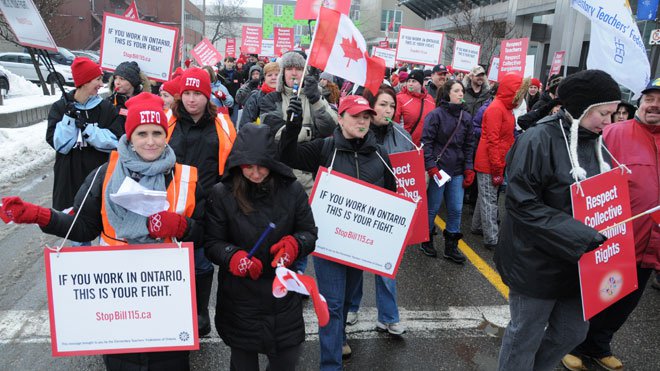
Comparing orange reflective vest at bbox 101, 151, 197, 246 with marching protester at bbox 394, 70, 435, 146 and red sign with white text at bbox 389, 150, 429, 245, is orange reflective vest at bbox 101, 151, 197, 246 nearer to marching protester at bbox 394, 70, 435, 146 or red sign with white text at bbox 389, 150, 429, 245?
red sign with white text at bbox 389, 150, 429, 245

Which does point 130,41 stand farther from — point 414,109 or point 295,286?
point 295,286

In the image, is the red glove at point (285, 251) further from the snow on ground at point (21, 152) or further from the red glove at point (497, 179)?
the snow on ground at point (21, 152)

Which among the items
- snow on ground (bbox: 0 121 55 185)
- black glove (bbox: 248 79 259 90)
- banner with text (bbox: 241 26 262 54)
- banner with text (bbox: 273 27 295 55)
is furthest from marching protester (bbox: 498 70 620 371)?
banner with text (bbox: 241 26 262 54)

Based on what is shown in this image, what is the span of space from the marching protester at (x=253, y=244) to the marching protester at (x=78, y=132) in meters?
1.87

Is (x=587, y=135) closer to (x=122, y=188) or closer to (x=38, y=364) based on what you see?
(x=122, y=188)

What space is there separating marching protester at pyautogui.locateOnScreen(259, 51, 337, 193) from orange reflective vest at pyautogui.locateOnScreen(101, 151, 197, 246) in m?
0.88

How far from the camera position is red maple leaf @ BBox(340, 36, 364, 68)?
3.65 m

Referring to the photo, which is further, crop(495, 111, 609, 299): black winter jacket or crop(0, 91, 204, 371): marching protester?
crop(495, 111, 609, 299): black winter jacket

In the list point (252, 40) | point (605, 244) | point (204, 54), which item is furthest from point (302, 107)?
point (252, 40)

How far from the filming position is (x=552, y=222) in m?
2.59

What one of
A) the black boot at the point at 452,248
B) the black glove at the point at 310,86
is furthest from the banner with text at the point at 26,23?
the black boot at the point at 452,248

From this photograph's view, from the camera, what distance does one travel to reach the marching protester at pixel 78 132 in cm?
394

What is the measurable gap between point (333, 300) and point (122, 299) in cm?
136

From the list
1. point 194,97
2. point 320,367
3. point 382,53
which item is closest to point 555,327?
point 320,367
